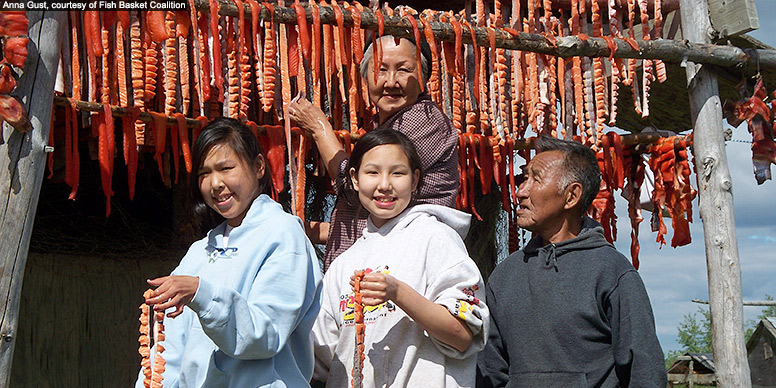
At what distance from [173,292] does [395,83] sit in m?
1.44

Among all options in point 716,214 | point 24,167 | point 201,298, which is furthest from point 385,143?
point 716,214

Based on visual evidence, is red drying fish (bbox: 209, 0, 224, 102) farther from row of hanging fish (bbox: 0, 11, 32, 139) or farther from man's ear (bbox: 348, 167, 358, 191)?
Result: man's ear (bbox: 348, 167, 358, 191)

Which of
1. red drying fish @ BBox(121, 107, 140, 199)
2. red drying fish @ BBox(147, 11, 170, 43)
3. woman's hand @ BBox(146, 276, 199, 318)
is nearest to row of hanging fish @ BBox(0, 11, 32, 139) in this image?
red drying fish @ BBox(147, 11, 170, 43)

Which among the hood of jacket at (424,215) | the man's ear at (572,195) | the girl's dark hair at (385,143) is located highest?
the girl's dark hair at (385,143)

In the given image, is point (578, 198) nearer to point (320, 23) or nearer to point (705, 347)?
point (320, 23)

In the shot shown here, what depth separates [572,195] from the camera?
296 cm

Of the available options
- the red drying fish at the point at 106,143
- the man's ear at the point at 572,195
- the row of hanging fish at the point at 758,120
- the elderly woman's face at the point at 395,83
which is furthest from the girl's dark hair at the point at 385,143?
the row of hanging fish at the point at 758,120

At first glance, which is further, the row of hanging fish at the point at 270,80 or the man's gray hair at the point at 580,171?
the row of hanging fish at the point at 270,80

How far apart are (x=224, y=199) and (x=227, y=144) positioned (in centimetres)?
17

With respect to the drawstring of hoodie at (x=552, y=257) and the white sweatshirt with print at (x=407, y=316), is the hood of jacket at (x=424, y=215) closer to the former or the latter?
the white sweatshirt with print at (x=407, y=316)

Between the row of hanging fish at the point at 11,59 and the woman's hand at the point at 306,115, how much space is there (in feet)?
3.51

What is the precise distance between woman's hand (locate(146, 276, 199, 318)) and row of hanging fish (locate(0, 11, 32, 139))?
993 millimetres

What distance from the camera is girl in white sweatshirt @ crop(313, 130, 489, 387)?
249 cm

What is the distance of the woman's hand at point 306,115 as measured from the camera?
11.2ft
